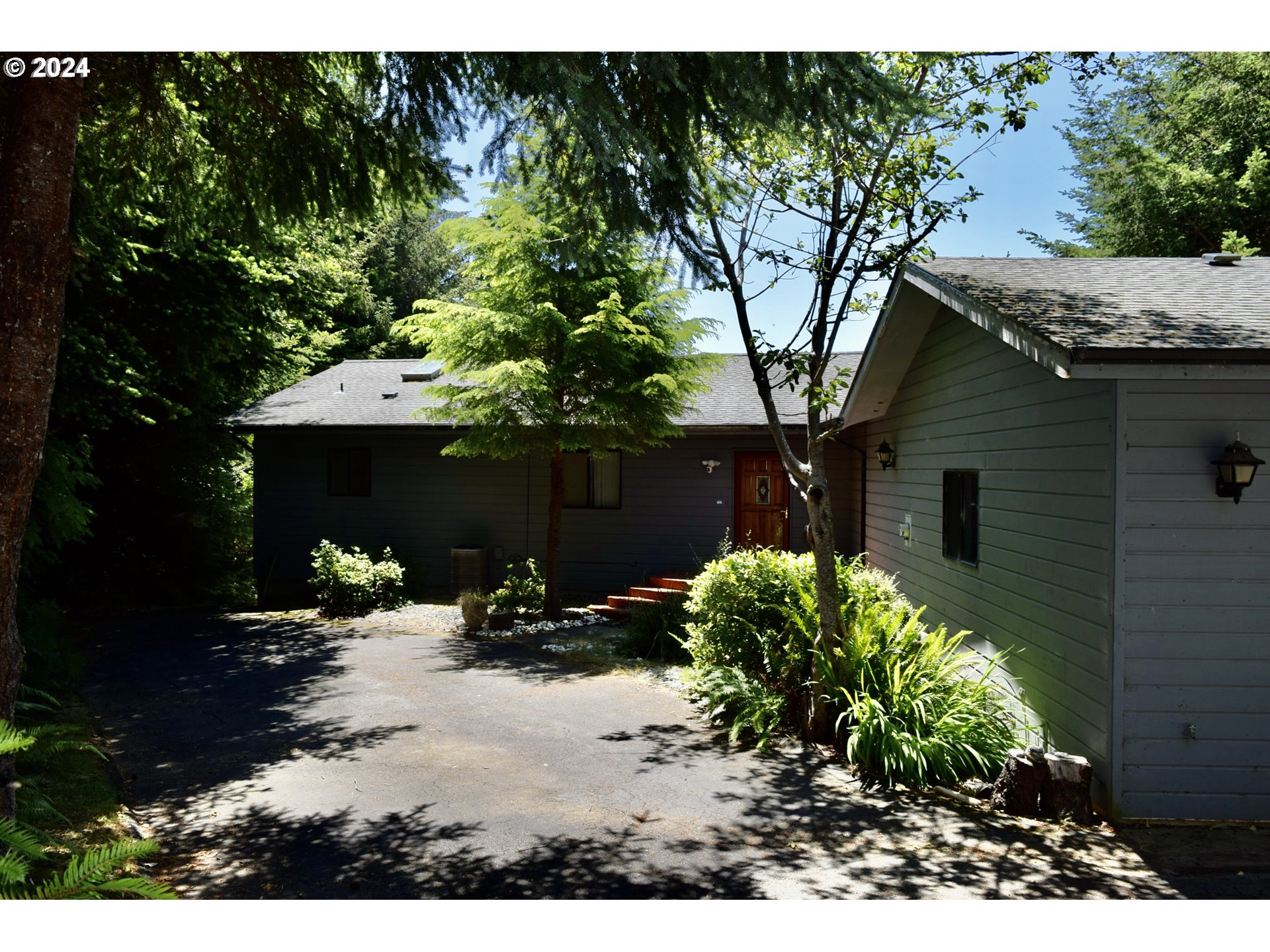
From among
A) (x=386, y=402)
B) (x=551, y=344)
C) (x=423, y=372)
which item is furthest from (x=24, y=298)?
(x=423, y=372)

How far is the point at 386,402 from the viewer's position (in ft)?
52.2

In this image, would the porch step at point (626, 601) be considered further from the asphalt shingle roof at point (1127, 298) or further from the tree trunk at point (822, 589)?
the asphalt shingle roof at point (1127, 298)

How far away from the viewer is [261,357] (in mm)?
13312

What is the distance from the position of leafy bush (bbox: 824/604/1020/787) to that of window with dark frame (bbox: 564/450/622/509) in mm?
8103

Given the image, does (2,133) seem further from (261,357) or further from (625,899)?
(261,357)

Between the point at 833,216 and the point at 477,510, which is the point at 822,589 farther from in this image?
the point at 477,510

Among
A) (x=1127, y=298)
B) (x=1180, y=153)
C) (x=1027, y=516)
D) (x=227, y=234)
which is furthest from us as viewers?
(x=1180, y=153)

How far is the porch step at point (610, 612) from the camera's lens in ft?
40.1

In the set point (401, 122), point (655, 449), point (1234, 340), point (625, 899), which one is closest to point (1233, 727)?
point (1234, 340)

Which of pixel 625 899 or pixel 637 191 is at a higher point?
pixel 637 191

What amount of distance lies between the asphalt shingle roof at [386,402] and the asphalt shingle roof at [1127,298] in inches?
221

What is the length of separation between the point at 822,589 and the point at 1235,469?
2.81 metres
